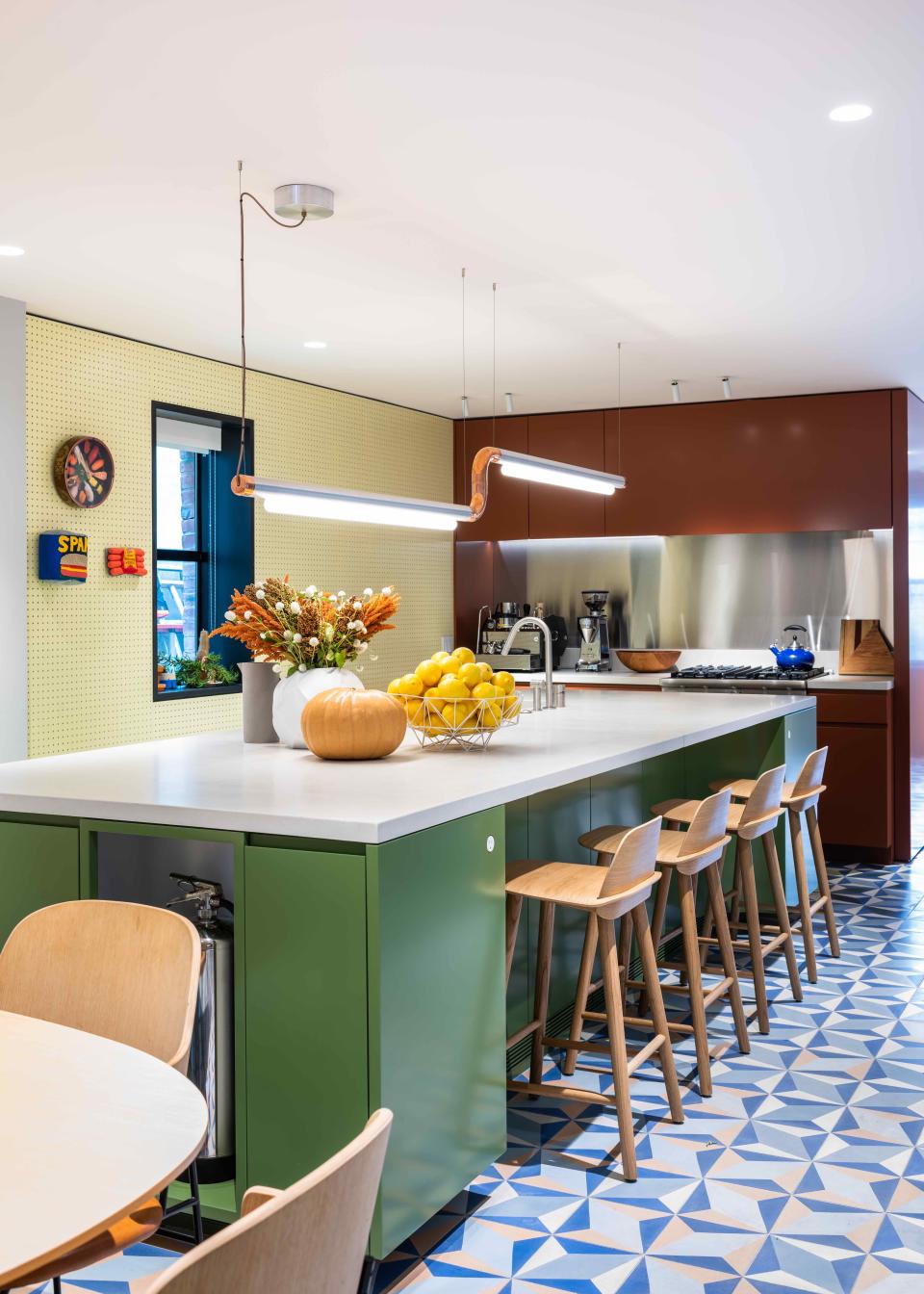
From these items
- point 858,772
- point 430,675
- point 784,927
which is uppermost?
point 430,675

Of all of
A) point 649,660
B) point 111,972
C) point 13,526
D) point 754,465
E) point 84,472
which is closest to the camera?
point 111,972

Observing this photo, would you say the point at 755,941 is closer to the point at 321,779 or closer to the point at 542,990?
the point at 542,990

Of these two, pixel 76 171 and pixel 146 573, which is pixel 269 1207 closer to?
pixel 76 171

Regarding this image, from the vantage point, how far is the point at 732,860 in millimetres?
5320

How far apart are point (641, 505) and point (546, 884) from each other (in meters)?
4.47

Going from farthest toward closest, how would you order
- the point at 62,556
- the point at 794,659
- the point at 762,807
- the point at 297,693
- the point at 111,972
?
the point at 794,659 → the point at 62,556 → the point at 762,807 → the point at 297,693 → the point at 111,972

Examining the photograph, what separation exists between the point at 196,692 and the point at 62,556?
108 centimetres

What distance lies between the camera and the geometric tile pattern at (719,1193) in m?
2.53

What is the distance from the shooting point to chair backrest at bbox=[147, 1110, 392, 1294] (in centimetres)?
102

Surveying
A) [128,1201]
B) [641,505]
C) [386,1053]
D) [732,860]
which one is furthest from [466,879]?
[641,505]

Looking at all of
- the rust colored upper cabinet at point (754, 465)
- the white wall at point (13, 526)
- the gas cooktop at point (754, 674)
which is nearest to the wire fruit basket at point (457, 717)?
the white wall at point (13, 526)

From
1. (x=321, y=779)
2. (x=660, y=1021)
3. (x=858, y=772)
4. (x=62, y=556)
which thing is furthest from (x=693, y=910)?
(x=858, y=772)

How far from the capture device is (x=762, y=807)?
3.96 meters

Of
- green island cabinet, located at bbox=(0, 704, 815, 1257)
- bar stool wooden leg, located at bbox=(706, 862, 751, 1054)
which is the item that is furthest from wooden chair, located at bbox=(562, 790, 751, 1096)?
green island cabinet, located at bbox=(0, 704, 815, 1257)
